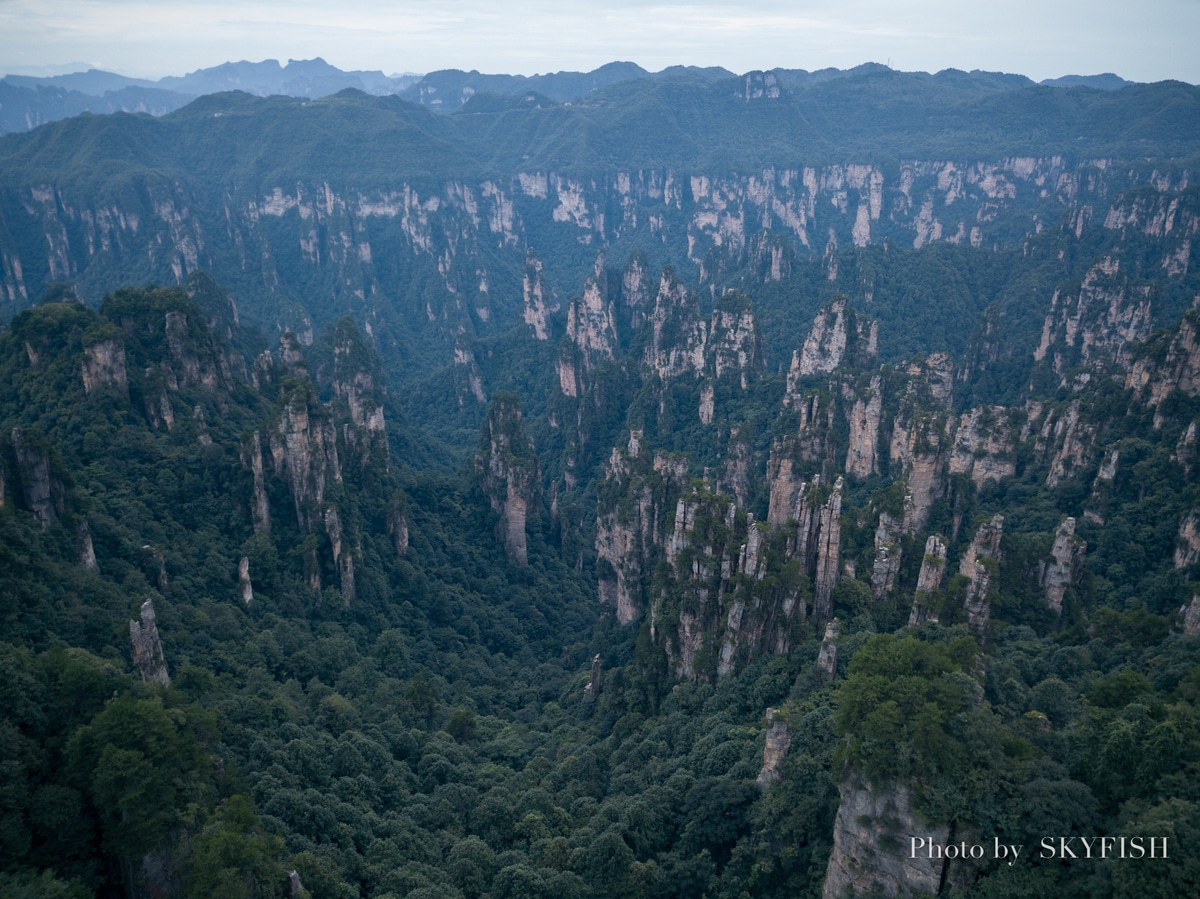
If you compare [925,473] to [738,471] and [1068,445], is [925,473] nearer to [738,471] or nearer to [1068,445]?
[1068,445]

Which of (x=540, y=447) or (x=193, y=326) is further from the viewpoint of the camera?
(x=540, y=447)

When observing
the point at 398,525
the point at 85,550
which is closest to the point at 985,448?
the point at 398,525

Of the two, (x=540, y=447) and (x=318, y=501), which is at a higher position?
(x=318, y=501)

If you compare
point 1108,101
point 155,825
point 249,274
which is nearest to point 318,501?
point 155,825

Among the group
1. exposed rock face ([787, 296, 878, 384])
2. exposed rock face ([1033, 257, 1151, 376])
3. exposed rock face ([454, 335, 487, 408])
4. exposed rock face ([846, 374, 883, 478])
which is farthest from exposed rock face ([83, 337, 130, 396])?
exposed rock face ([1033, 257, 1151, 376])

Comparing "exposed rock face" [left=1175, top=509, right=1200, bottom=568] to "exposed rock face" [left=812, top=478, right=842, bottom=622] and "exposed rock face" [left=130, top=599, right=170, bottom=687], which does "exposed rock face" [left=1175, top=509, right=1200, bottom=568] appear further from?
"exposed rock face" [left=130, top=599, right=170, bottom=687]

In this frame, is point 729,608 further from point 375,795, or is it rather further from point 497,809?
point 375,795
